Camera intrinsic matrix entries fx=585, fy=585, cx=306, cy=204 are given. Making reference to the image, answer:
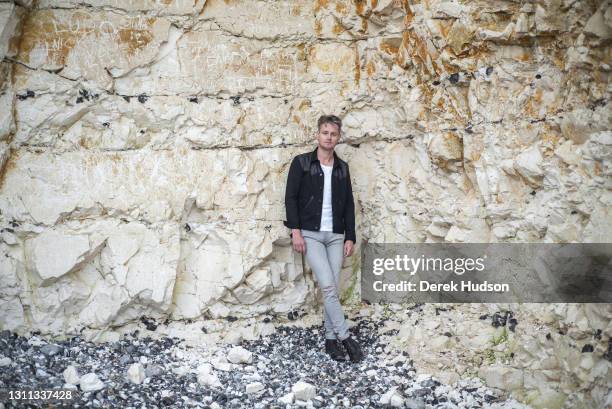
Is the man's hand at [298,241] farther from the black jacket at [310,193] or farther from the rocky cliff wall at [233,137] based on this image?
the rocky cliff wall at [233,137]

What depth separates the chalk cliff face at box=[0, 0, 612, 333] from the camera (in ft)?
15.3

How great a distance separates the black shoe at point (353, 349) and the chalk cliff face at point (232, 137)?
795 mm

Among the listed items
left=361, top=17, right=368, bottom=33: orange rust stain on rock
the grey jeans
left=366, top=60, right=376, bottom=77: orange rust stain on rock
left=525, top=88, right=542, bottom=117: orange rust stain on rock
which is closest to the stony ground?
the grey jeans

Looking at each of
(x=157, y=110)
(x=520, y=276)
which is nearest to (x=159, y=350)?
(x=157, y=110)

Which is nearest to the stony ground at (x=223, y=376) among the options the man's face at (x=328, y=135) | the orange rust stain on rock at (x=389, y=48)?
the man's face at (x=328, y=135)

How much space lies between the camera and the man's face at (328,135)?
4988 mm

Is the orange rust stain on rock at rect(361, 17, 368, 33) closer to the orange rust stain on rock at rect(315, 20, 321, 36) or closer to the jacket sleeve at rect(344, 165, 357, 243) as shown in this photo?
the orange rust stain on rock at rect(315, 20, 321, 36)

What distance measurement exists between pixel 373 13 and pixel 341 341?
3021 millimetres

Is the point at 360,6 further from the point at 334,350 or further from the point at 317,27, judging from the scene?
the point at 334,350

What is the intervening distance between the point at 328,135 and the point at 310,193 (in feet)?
1.73

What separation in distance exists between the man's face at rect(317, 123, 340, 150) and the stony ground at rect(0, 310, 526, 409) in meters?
1.80

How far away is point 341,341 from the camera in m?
5.11

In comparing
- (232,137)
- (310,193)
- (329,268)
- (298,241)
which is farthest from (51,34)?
(329,268)

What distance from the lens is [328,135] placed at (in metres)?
5.00
